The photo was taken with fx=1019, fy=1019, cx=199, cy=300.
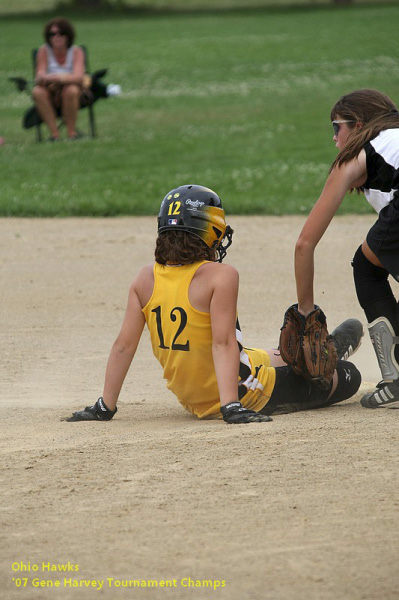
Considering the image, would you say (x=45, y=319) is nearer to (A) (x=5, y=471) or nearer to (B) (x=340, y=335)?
(B) (x=340, y=335)

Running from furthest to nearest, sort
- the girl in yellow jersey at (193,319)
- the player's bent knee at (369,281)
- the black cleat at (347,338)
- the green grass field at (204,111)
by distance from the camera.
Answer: the green grass field at (204,111), the black cleat at (347,338), the player's bent knee at (369,281), the girl in yellow jersey at (193,319)

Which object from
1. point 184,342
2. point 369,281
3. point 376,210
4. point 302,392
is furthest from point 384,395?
point 184,342

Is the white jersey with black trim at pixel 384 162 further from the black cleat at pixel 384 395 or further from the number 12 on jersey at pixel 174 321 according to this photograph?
the number 12 on jersey at pixel 174 321

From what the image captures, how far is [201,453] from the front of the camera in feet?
13.2

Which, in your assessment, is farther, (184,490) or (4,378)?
(4,378)

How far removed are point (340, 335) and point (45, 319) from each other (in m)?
2.72

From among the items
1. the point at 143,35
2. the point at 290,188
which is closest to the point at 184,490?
the point at 290,188

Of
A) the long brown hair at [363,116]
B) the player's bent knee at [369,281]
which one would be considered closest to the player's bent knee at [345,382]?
the player's bent knee at [369,281]

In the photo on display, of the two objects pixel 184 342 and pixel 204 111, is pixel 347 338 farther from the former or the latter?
pixel 204 111

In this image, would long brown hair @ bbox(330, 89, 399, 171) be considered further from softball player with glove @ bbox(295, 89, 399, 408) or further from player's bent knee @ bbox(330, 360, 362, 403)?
player's bent knee @ bbox(330, 360, 362, 403)

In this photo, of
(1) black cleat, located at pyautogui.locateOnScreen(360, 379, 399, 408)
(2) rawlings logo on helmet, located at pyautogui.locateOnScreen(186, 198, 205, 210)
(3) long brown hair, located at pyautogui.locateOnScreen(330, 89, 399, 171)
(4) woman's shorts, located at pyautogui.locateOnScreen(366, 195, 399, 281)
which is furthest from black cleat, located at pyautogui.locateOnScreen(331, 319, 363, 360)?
(2) rawlings logo on helmet, located at pyautogui.locateOnScreen(186, 198, 205, 210)

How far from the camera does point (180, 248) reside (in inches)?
179

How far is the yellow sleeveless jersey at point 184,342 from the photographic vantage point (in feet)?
15.0

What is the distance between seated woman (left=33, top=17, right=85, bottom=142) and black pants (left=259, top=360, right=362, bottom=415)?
11048 millimetres
